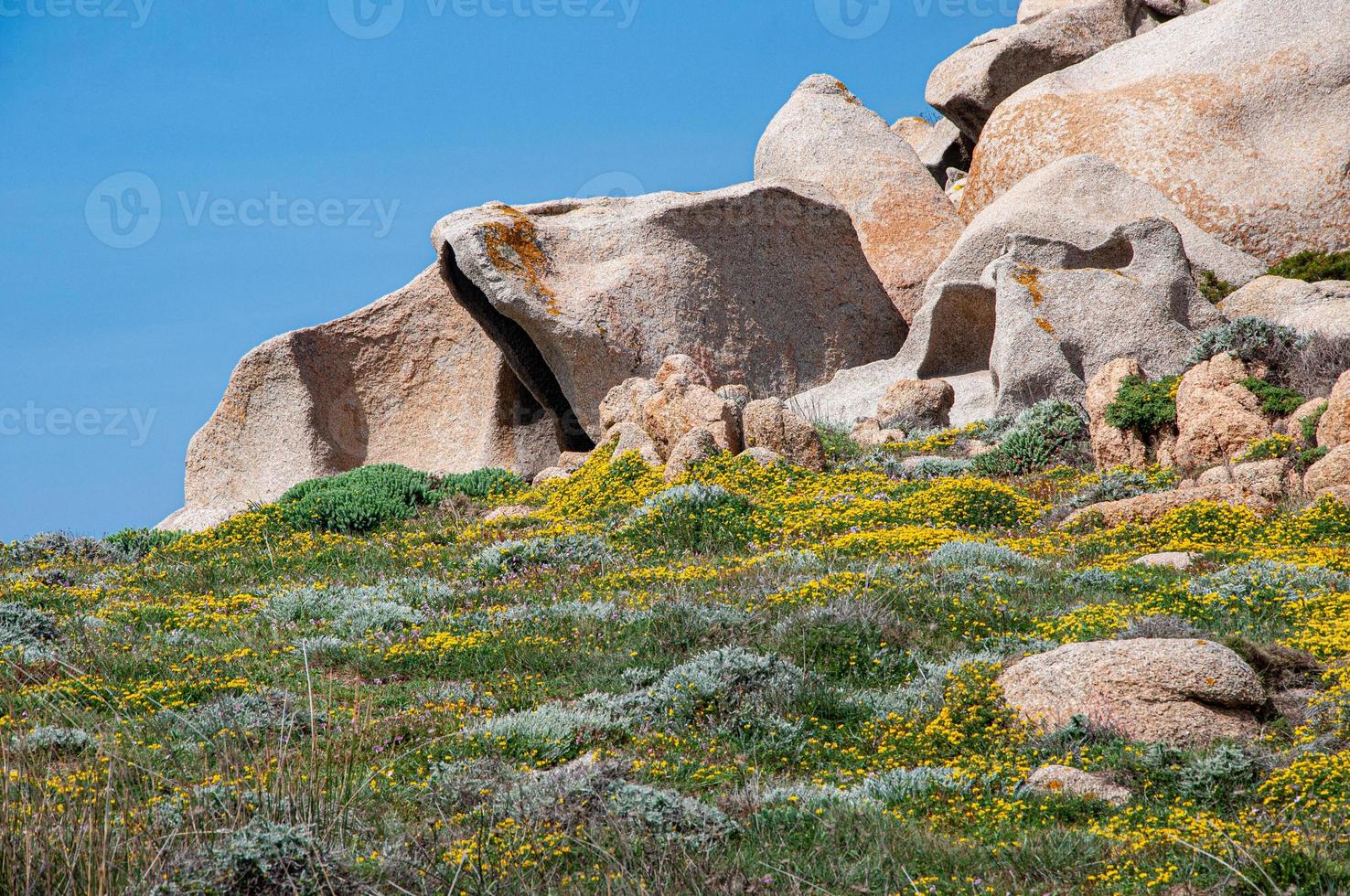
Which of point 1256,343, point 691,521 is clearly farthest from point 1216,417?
point 691,521

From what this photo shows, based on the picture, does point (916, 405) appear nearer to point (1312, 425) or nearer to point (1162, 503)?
point (1312, 425)

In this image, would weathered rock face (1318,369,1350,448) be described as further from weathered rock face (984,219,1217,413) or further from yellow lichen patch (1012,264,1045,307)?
yellow lichen patch (1012,264,1045,307)

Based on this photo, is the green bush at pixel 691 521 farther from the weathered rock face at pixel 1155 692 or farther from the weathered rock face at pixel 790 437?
the weathered rock face at pixel 1155 692

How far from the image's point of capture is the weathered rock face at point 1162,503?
1258 centimetres

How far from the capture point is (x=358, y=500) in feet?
55.2

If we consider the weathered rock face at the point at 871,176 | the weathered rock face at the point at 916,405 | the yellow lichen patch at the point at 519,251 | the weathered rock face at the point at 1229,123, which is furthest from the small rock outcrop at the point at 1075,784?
A: the weathered rock face at the point at 1229,123

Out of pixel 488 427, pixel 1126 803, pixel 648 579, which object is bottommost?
pixel 1126 803

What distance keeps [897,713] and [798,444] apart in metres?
8.79

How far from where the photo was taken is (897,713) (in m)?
7.74

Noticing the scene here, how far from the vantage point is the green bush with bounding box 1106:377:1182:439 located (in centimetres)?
1562

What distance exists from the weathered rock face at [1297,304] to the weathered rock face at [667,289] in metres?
6.76

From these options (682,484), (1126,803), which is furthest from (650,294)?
(1126,803)

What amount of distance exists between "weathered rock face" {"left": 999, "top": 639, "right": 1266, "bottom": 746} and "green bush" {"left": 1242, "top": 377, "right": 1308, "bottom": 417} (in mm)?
8419

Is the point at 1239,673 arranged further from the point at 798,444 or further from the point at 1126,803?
the point at 798,444
